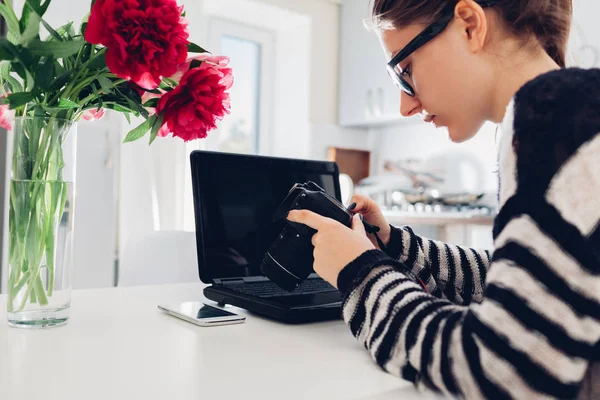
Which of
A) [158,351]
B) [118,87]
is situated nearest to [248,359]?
[158,351]

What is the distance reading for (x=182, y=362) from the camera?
0.57 m

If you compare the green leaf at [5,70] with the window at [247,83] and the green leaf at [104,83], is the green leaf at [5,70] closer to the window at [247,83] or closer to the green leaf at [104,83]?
the green leaf at [104,83]

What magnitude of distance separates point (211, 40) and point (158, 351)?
2714 mm

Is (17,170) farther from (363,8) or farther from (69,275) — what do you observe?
(363,8)

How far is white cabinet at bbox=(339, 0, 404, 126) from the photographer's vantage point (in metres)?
3.16

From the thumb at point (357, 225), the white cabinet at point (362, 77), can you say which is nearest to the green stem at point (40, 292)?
the thumb at point (357, 225)

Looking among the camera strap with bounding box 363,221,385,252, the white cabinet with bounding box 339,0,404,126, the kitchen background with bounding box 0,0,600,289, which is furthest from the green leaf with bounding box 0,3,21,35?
the white cabinet with bounding box 339,0,404,126

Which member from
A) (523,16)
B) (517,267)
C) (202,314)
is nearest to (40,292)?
(202,314)

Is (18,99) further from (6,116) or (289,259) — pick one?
(289,259)

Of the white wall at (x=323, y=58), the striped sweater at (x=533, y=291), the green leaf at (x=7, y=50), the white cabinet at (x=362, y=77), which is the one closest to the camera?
the striped sweater at (x=533, y=291)

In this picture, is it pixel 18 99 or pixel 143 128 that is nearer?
pixel 18 99

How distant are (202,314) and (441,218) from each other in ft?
6.43

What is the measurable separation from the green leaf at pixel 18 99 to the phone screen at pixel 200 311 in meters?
0.32

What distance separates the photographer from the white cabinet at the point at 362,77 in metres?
3.16
